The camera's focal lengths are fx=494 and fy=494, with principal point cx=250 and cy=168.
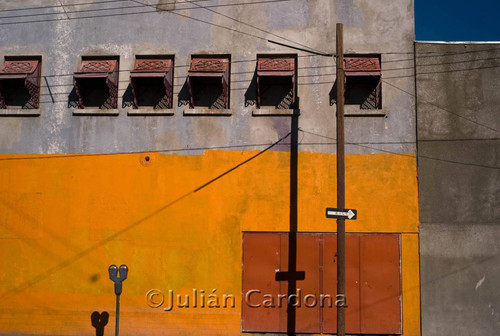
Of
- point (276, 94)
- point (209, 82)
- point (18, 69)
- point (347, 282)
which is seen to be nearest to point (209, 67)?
point (209, 82)

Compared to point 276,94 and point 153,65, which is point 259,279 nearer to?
point 276,94

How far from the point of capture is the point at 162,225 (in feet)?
44.3

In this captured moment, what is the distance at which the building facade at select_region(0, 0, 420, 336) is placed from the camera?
13133mm

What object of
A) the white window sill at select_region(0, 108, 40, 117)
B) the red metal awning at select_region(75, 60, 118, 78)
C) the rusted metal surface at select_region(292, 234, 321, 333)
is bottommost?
the rusted metal surface at select_region(292, 234, 321, 333)

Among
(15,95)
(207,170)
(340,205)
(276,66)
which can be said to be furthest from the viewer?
(15,95)

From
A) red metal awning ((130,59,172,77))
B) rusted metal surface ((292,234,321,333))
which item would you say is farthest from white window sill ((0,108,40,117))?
rusted metal surface ((292,234,321,333))

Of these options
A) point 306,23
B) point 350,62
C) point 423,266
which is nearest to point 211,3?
point 306,23

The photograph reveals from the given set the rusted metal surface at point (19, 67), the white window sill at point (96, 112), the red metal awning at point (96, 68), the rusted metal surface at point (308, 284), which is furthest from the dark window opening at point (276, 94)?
the rusted metal surface at point (19, 67)

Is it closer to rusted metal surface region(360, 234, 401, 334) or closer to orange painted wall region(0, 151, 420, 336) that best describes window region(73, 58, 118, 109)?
Answer: orange painted wall region(0, 151, 420, 336)

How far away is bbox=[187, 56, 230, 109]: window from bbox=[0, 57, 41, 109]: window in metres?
4.54

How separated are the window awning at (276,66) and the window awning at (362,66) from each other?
151 centimetres

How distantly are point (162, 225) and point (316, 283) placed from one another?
14.5 ft

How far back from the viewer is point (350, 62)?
1369 centimetres

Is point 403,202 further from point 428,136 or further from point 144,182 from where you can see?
point 144,182
